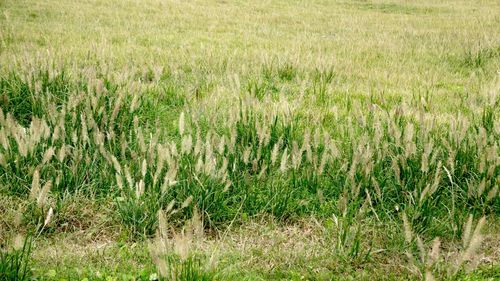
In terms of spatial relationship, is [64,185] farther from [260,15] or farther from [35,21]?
[260,15]

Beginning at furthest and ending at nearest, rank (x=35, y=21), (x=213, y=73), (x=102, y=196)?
(x=35, y=21), (x=213, y=73), (x=102, y=196)

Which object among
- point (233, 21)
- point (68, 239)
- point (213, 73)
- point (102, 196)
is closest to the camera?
point (68, 239)

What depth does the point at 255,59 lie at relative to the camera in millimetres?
7945

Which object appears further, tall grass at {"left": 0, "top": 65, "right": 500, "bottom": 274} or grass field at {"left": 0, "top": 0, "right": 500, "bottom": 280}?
tall grass at {"left": 0, "top": 65, "right": 500, "bottom": 274}

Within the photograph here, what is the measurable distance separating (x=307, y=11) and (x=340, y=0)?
5.99m

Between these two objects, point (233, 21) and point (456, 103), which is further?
point (233, 21)

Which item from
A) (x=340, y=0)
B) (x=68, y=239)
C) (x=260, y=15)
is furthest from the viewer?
(x=340, y=0)

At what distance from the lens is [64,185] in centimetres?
336

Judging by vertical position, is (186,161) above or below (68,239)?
above

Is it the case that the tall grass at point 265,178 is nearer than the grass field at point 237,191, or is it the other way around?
the grass field at point 237,191

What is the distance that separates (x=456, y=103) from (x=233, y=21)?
9.48m

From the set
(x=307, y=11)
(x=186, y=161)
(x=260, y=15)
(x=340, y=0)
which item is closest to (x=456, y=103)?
(x=186, y=161)

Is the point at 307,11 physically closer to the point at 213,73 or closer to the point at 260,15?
the point at 260,15

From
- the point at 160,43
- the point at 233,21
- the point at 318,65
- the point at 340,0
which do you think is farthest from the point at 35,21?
the point at 340,0
